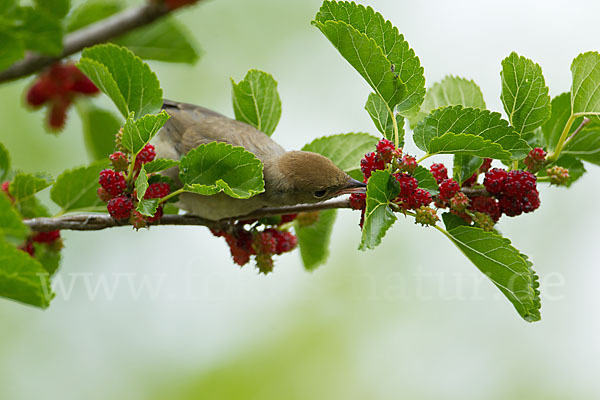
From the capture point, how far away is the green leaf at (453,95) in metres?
3.04

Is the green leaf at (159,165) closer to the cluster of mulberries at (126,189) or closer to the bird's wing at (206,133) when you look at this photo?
the cluster of mulberries at (126,189)

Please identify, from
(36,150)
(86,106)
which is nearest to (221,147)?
(86,106)

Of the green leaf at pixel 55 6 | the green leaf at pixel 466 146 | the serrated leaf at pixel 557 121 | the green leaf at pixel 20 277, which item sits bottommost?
the green leaf at pixel 20 277

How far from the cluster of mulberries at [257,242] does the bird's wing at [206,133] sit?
0.55 m

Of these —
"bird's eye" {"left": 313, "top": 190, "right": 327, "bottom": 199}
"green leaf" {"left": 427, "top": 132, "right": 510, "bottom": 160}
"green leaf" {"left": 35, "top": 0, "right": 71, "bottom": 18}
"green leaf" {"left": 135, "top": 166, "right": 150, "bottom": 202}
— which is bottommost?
"green leaf" {"left": 135, "top": 166, "right": 150, "bottom": 202}

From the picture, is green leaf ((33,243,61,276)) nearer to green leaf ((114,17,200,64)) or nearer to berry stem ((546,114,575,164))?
green leaf ((114,17,200,64))

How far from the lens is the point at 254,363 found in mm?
7992

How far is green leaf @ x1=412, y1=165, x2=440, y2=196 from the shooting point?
2492 millimetres

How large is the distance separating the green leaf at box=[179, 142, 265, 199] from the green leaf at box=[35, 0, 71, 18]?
1.68m

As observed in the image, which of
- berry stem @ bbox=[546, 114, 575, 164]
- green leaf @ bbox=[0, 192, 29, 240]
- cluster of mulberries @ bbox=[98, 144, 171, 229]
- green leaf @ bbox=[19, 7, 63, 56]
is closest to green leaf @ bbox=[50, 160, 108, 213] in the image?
cluster of mulberries @ bbox=[98, 144, 171, 229]

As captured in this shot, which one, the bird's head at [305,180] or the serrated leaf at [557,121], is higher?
the serrated leaf at [557,121]

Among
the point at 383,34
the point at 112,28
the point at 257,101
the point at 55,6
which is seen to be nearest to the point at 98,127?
the point at 112,28

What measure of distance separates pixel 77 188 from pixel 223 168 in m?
1.04

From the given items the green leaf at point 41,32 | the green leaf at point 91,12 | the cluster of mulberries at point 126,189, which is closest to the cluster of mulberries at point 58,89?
the green leaf at point 91,12
